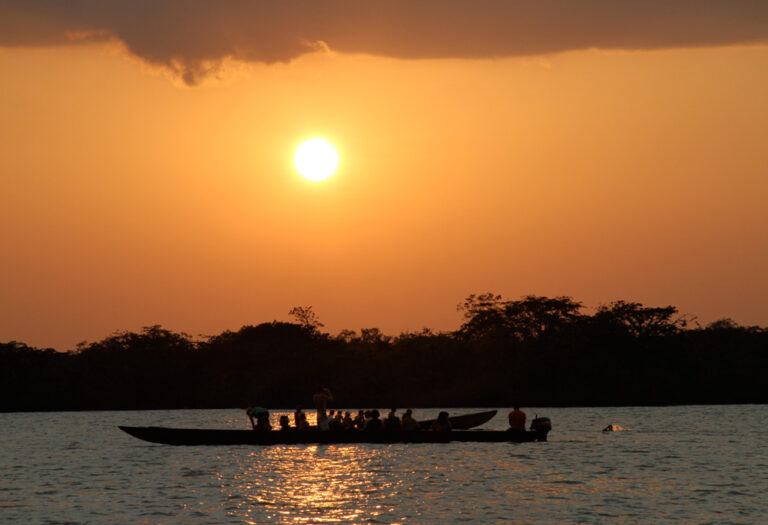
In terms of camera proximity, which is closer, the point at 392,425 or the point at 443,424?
the point at 392,425

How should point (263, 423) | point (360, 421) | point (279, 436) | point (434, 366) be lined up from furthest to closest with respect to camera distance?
point (434, 366)
point (360, 421)
point (263, 423)
point (279, 436)

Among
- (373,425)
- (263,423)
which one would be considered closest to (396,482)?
(373,425)

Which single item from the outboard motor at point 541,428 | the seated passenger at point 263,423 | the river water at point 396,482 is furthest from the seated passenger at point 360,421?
the outboard motor at point 541,428

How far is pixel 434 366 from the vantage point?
115 m

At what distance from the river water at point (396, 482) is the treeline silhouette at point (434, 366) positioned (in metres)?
53.5

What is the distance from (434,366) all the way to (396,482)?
268ft

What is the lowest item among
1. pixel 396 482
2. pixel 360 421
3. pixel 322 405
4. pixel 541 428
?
pixel 396 482

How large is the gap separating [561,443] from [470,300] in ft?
267

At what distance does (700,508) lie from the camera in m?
27.1

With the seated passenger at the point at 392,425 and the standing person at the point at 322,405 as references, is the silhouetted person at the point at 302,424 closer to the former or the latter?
the standing person at the point at 322,405

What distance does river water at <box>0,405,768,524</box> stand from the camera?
26.3 m

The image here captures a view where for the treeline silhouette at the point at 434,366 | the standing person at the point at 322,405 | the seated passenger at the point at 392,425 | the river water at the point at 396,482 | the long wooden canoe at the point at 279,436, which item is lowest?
the river water at the point at 396,482

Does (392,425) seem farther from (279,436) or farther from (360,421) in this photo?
(279,436)

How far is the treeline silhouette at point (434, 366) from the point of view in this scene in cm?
10619
